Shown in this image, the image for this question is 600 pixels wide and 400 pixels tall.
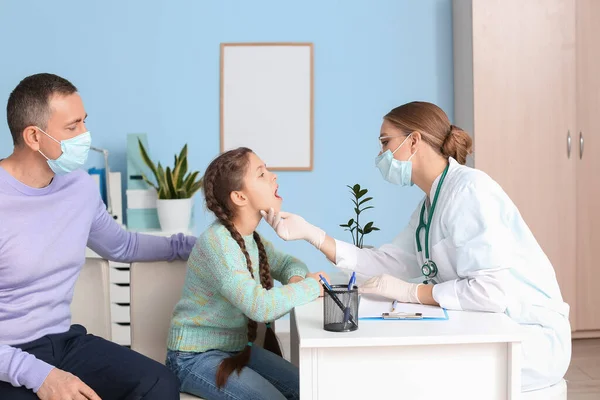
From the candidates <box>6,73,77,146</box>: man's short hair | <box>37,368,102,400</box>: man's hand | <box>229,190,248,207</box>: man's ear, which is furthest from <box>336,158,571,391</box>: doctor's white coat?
<box>6,73,77,146</box>: man's short hair

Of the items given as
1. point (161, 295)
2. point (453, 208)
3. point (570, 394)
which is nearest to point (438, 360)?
point (453, 208)

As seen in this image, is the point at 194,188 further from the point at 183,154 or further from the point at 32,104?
the point at 32,104

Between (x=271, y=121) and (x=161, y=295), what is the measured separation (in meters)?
2.17

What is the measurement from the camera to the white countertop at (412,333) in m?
1.71

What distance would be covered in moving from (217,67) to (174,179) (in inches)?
28.9

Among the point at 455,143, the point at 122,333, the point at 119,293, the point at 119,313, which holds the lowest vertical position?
the point at 122,333

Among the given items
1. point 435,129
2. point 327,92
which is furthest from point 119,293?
point 435,129

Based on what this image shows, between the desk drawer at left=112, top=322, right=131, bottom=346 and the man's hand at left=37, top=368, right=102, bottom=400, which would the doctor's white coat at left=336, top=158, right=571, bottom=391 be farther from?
the desk drawer at left=112, top=322, right=131, bottom=346

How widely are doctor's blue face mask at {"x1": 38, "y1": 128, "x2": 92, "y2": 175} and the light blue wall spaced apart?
2.25 meters

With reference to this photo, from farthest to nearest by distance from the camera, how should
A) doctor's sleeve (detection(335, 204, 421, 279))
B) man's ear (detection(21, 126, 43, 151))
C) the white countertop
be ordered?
1. doctor's sleeve (detection(335, 204, 421, 279))
2. man's ear (detection(21, 126, 43, 151))
3. the white countertop

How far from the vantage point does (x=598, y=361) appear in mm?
3955

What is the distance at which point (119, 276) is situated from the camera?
4000 mm

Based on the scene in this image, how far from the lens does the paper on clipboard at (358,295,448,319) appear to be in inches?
75.9

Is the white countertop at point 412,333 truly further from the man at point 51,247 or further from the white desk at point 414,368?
the man at point 51,247
